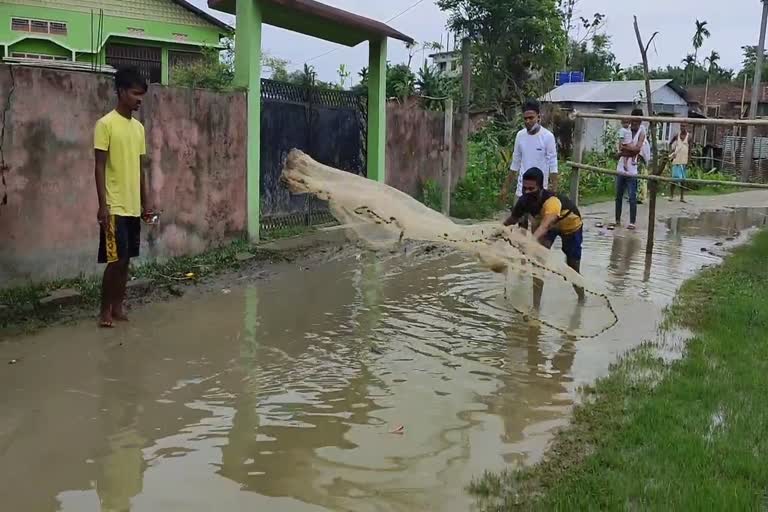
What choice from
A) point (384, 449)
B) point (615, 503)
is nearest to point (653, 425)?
point (615, 503)

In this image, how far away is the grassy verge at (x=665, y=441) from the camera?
325 centimetres

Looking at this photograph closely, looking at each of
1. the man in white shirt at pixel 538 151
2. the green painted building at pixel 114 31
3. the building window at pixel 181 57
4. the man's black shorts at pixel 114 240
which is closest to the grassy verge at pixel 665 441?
the man in white shirt at pixel 538 151

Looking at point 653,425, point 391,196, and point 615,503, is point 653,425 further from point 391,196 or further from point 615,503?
point 391,196

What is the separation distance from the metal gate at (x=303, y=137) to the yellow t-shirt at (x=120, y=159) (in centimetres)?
422

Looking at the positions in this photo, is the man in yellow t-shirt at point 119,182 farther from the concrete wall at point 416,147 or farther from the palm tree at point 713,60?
the palm tree at point 713,60

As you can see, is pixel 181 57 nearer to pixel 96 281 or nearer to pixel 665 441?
pixel 96 281

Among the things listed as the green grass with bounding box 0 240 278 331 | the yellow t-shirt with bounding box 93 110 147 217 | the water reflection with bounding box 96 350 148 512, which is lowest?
the water reflection with bounding box 96 350 148 512

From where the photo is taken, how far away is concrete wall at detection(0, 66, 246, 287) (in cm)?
630

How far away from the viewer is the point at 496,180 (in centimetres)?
1561

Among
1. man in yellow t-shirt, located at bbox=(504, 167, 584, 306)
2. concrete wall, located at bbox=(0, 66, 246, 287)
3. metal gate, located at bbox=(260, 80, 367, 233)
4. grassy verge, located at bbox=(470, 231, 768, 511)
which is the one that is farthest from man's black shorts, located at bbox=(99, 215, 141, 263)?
metal gate, located at bbox=(260, 80, 367, 233)

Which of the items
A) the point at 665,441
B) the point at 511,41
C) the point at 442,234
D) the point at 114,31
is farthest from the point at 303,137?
the point at 511,41

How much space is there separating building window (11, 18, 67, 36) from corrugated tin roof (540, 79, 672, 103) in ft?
59.7

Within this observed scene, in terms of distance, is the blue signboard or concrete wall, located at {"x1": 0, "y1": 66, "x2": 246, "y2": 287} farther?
the blue signboard

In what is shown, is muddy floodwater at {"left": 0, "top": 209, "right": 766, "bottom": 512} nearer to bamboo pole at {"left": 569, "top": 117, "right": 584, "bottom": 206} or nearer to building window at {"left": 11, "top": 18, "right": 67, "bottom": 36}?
bamboo pole at {"left": 569, "top": 117, "right": 584, "bottom": 206}
